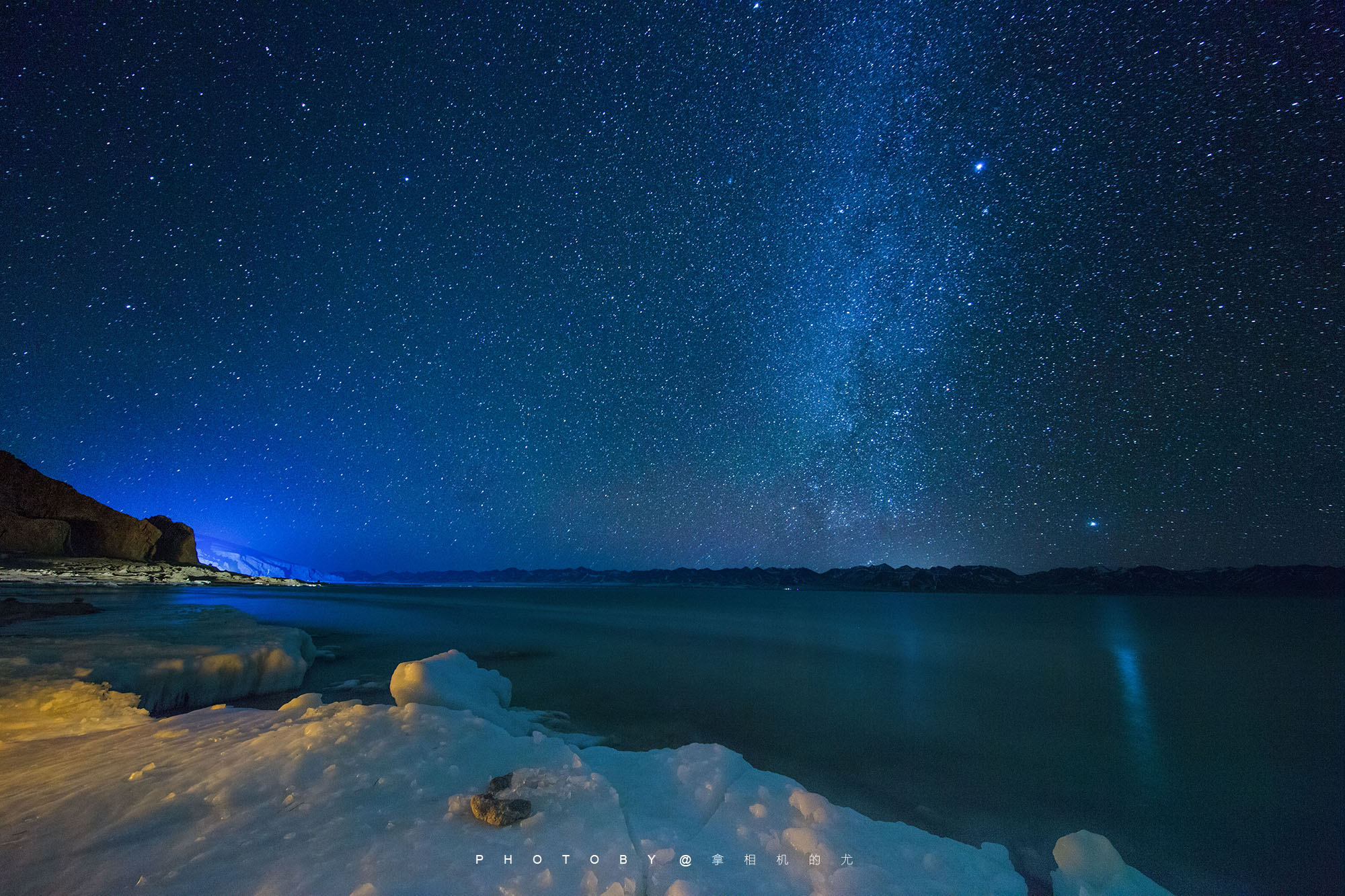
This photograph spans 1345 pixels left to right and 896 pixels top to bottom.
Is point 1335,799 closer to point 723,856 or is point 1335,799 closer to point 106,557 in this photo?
point 723,856

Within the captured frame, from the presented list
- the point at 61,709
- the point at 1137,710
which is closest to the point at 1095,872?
the point at 61,709

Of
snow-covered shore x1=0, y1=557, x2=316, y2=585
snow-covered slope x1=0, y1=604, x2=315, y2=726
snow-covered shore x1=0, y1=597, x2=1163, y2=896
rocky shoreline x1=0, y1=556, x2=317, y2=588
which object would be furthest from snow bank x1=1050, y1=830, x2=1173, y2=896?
snow-covered shore x1=0, y1=557, x2=316, y2=585

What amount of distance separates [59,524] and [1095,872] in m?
93.3

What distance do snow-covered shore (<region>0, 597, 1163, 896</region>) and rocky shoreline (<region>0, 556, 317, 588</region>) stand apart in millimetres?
48391

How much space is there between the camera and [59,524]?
57.2 meters

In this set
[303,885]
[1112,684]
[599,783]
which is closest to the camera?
[303,885]

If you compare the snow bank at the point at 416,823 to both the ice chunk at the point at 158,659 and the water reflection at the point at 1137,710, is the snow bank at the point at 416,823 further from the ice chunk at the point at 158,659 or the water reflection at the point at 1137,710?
the water reflection at the point at 1137,710

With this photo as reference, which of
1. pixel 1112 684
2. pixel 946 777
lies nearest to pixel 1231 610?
pixel 1112 684

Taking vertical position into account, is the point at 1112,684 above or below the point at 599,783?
below

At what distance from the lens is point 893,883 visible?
11.3ft

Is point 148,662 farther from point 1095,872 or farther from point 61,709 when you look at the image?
point 1095,872

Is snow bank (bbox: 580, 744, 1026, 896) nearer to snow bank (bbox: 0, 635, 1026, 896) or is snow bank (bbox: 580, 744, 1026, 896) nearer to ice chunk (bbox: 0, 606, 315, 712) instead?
snow bank (bbox: 0, 635, 1026, 896)

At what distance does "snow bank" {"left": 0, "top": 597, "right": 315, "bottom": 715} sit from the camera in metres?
7.18

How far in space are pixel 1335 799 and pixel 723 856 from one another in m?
10.2
